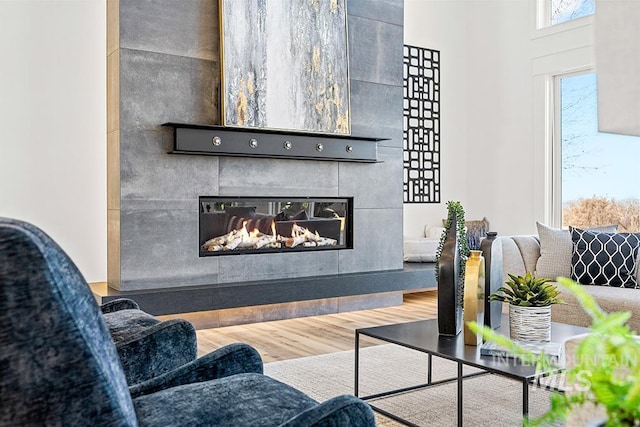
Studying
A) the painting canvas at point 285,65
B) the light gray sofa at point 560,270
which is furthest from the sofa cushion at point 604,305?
the painting canvas at point 285,65

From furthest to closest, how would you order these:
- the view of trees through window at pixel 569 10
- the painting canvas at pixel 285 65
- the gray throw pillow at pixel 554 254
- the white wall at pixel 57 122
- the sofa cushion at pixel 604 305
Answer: the view of trees through window at pixel 569 10 < the white wall at pixel 57 122 < the painting canvas at pixel 285 65 < the gray throw pillow at pixel 554 254 < the sofa cushion at pixel 604 305

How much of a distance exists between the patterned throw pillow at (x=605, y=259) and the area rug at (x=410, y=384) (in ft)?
4.04

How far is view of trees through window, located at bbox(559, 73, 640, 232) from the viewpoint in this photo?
5844mm

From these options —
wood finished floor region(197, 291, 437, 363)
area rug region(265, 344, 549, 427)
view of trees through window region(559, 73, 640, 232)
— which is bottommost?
wood finished floor region(197, 291, 437, 363)

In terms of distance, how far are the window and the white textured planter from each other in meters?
4.67

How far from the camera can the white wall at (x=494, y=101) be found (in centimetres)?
648

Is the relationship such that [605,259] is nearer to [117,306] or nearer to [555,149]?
[555,149]

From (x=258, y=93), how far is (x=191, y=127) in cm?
60

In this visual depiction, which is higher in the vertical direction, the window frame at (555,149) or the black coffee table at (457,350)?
the window frame at (555,149)

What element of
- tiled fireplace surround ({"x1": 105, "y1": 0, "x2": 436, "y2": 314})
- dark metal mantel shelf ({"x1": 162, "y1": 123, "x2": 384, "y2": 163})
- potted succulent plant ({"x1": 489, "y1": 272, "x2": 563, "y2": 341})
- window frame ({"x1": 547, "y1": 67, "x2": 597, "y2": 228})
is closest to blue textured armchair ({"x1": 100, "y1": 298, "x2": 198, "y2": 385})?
potted succulent plant ({"x1": 489, "y1": 272, "x2": 563, "y2": 341})

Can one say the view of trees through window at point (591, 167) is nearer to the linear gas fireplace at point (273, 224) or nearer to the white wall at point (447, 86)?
the white wall at point (447, 86)

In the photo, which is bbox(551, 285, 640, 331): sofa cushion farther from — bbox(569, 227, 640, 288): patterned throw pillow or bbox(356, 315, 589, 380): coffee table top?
bbox(356, 315, 589, 380): coffee table top

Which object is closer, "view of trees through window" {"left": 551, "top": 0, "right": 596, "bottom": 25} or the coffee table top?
the coffee table top

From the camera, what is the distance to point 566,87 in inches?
250
